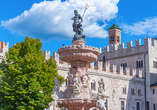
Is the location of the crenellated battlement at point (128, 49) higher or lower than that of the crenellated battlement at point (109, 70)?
higher

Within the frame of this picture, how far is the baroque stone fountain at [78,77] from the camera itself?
16859mm

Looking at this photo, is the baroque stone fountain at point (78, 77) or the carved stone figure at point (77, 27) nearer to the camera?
the baroque stone fountain at point (78, 77)

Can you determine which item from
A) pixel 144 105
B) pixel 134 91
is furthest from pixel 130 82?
pixel 144 105

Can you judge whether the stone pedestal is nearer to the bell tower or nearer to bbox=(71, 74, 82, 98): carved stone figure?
bbox=(71, 74, 82, 98): carved stone figure

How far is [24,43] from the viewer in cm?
2455

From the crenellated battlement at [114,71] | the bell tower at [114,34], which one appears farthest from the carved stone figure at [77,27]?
the bell tower at [114,34]

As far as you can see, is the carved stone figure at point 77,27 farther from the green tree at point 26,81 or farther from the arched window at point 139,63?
the arched window at point 139,63

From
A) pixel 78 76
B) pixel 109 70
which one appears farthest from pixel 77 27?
pixel 109 70

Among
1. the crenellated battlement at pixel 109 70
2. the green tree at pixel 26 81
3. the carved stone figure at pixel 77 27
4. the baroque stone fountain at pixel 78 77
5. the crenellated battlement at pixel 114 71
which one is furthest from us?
the crenellated battlement at pixel 114 71

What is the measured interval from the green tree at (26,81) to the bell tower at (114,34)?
36.3m

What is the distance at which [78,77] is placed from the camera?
17.5 metres

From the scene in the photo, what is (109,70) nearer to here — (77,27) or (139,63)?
(139,63)

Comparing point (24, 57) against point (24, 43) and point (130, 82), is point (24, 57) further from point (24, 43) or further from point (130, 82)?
point (130, 82)

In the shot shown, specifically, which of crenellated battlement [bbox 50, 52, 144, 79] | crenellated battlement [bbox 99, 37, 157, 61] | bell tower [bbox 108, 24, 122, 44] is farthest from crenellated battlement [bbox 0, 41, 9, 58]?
bell tower [bbox 108, 24, 122, 44]
